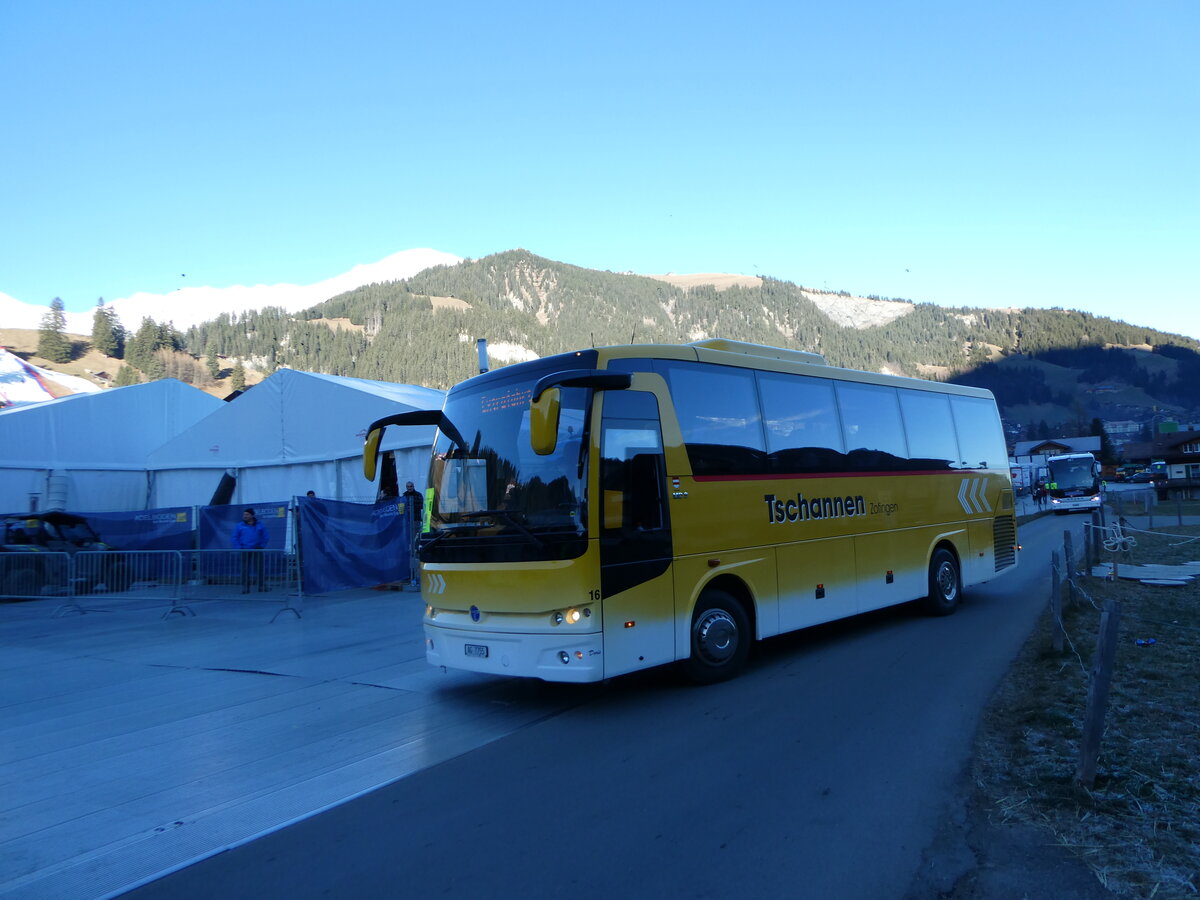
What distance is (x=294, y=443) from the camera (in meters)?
23.8

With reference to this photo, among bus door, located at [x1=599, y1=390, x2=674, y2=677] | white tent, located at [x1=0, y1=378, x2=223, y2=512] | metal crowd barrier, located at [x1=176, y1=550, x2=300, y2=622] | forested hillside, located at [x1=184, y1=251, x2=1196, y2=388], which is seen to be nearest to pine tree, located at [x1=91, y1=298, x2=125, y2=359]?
forested hillside, located at [x1=184, y1=251, x2=1196, y2=388]

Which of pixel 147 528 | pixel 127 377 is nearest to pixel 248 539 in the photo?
pixel 147 528

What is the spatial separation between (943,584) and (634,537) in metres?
6.92

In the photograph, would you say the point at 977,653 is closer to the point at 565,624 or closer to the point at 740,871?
the point at 565,624

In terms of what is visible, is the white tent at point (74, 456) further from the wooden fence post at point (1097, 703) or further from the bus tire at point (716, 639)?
the wooden fence post at point (1097, 703)

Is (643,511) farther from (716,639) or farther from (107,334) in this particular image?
(107,334)

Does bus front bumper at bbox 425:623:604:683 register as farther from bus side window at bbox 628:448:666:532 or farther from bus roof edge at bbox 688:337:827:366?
bus roof edge at bbox 688:337:827:366

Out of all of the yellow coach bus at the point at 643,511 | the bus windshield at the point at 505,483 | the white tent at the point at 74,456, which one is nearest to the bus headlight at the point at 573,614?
the yellow coach bus at the point at 643,511

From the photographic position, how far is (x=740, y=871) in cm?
393

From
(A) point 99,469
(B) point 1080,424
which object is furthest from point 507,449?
(B) point 1080,424

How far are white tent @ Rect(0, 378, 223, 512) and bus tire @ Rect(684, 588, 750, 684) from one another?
26761 mm

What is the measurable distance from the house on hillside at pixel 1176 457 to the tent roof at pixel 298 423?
51.1 m

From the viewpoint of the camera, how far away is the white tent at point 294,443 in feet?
70.4

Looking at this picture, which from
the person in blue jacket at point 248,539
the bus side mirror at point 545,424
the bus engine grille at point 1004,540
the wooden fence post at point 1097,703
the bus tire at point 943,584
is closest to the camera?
the wooden fence post at point 1097,703
